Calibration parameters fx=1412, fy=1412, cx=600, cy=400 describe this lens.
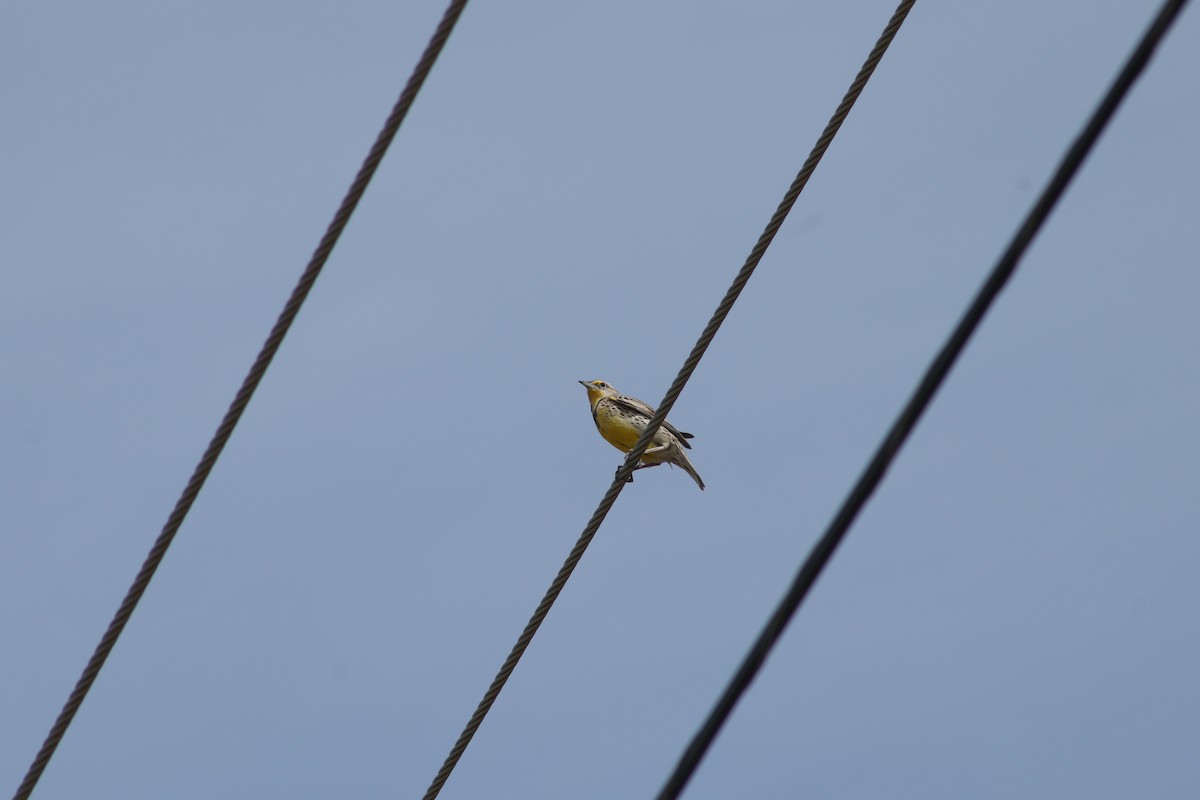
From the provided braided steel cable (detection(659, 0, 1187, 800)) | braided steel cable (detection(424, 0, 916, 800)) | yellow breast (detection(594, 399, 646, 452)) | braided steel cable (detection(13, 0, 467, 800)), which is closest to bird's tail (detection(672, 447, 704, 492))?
yellow breast (detection(594, 399, 646, 452))

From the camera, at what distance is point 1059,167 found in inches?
140

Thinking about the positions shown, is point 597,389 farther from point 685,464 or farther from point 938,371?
point 938,371

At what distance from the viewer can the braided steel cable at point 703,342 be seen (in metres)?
6.92

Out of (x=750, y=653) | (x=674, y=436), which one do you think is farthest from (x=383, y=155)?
(x=674, y=436)

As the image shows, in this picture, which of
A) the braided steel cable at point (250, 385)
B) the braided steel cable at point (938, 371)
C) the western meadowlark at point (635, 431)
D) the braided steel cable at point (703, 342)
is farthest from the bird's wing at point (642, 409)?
the braided steel cable at point (938, 371)

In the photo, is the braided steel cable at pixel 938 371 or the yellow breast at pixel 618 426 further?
the yellow breast at pixel 618 426

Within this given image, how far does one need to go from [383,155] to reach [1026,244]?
2.78 metres

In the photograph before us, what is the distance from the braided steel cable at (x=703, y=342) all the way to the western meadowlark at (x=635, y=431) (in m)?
6.90

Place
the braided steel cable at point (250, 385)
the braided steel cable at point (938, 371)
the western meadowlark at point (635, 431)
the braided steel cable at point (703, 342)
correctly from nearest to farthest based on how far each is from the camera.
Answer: the braided steel cable at point (938, 371), the braided steel cable at point (250, 385), the braided steel cable at point (703, 342), the western meadowlark at point (635, 431)

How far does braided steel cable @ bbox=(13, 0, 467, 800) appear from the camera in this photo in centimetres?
546

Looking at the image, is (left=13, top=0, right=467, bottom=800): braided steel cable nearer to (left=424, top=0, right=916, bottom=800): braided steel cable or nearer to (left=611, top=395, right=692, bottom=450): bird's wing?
(left=424, top=0, right=916, bottom=800): braided steel cable

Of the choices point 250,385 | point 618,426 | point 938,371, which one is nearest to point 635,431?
point 618,426

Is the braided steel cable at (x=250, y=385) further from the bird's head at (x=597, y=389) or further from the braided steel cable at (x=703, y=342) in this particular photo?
the bird's head at (x=597, y=389)

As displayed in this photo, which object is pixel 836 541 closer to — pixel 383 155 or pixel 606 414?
pixel 383 155
